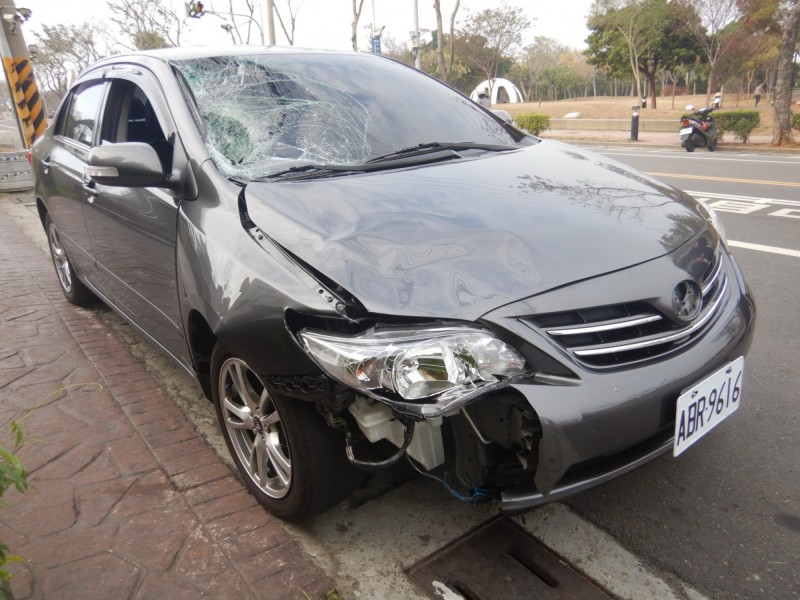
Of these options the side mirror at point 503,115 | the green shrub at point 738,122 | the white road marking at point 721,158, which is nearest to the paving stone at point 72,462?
the side mirror at point 503,115

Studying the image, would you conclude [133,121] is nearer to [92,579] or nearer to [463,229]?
[463,229]

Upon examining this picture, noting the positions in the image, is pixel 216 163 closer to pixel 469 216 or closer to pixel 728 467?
pixel 469 216

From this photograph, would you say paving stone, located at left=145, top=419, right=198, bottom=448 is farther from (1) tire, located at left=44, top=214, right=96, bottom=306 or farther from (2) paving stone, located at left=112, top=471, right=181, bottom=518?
(1) tire, located at left=44, top=214, right=96, bottom=306

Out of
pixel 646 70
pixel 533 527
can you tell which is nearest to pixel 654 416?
pixel 533 527

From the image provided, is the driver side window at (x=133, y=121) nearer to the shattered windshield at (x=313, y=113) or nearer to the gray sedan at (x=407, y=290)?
the gray sedan at (x=407, y=290)

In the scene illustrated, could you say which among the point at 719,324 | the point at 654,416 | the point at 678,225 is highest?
the point at 678,225

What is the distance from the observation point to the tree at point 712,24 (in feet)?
94.9

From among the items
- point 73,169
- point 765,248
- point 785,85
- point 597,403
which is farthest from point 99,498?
point 785,85

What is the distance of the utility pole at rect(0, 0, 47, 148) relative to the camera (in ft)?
33.1

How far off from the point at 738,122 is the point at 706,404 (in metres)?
17.0

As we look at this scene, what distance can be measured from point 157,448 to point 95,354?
1367mm

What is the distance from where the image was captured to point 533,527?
2203mm

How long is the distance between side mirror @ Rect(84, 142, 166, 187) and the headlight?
1199 millimetres

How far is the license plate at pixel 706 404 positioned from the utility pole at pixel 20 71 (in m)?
11.7
